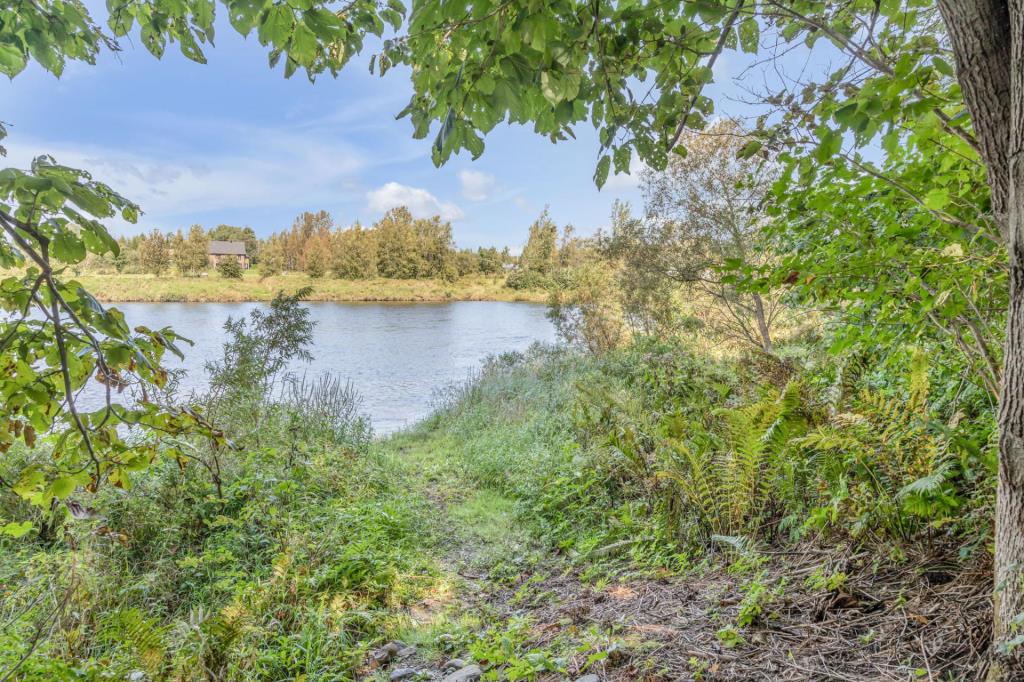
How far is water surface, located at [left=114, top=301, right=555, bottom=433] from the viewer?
10.5 metres

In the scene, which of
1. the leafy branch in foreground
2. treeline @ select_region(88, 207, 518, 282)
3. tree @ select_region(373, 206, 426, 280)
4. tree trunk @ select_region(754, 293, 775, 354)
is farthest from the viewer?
tree @ select_region(373, 206, 426, 280)

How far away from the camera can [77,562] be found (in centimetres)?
290

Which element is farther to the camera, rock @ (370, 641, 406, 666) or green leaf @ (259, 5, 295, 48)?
rock @ (370, 641, 406, 666)

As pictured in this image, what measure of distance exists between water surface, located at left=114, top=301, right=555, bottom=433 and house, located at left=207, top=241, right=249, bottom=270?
1230cm

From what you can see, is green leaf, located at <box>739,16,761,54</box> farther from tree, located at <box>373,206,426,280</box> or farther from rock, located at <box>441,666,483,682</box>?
tree, located at <box>373,206,426,280</box>

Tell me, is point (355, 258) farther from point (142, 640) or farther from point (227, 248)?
point (142, 640)

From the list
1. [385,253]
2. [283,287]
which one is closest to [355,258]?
[385,253]

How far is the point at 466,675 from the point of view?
200cm

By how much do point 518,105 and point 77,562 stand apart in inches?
141

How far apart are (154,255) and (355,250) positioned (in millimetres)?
11884

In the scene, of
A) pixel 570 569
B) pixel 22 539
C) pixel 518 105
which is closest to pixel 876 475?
pixel 570 569

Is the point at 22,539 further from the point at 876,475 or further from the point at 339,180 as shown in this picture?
the point at 339,180

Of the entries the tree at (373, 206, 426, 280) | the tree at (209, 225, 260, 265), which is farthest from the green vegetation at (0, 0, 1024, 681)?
the tree at (209, 225, 260, 265)

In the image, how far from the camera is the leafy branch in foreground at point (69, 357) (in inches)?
42.4
